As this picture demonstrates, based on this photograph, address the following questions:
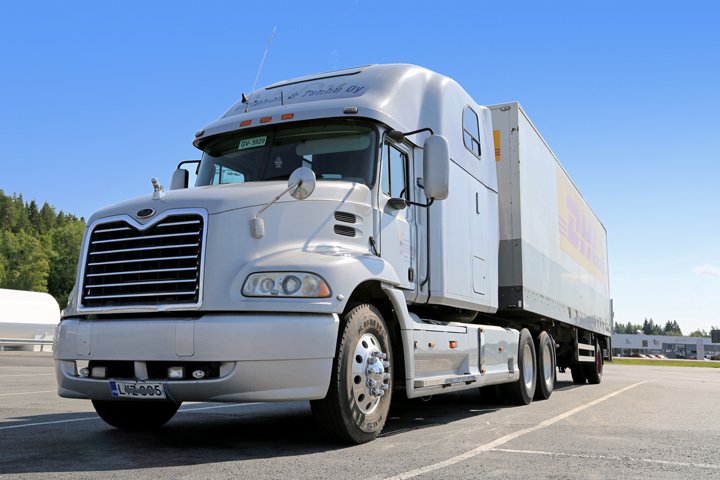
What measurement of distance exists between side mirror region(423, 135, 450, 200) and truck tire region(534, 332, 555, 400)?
5.74 m

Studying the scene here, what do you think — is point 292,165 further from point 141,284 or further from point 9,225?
point 9,225

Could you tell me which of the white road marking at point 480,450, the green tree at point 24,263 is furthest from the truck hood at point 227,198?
the green tree at point 24,263

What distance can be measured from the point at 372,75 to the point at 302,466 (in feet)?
14.2

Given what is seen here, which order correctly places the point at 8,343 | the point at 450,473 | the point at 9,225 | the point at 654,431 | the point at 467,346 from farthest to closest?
the point at 9,225, the point at 8,343, the point at 467,346, the point at 654,431, the point at 450,473

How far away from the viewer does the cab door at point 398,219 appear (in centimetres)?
651

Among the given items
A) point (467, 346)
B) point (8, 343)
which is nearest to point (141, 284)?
point (467, 346)

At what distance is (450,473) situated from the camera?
4469 millimetres

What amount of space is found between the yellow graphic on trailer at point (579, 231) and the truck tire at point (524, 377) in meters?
3.33

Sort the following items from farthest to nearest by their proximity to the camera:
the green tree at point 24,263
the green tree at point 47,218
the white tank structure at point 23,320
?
the green tree at point 47,218 → the green tree at point 24,263 → the white tank structure at point 23,320

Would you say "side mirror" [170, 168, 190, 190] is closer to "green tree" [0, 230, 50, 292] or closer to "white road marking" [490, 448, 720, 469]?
"white road marking" [490, 448, 720, 469]

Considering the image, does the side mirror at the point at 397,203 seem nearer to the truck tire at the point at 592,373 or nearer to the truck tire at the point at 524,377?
the truck tire at the point at 524,377

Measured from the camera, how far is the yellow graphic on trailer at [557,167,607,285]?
13.8m

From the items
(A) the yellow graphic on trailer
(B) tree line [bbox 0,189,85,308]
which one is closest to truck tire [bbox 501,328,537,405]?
(A) the yellow graphic on trailer

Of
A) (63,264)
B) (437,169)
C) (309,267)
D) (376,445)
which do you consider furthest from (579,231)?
(63,264)
